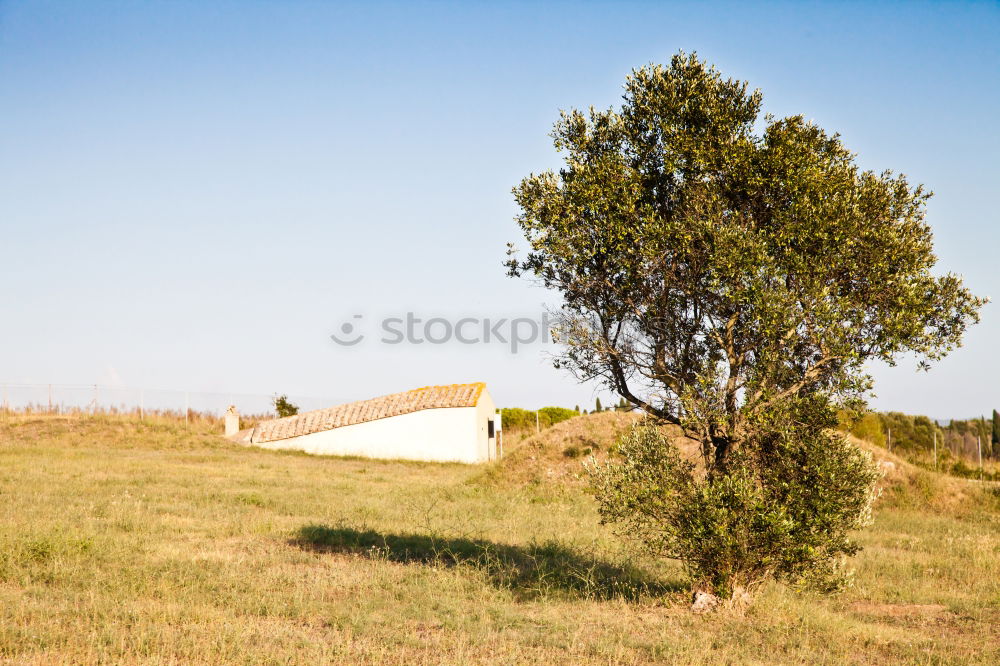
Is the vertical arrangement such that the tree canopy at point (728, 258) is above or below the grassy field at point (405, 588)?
above

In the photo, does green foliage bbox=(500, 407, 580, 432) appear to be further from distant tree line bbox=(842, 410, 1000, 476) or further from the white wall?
distant tree line bbox=(842, 410, 1000, 476)

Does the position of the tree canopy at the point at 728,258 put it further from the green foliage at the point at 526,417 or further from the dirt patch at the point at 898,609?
the green foliage at the point at 526,417

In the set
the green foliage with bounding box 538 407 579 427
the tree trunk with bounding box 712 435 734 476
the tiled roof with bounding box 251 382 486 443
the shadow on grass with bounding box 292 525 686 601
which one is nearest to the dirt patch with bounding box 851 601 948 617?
the shadow on grass with bounding box 292 525 686 601

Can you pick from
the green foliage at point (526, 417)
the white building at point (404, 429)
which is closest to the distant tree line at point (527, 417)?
the green foliage at point (526, 417)

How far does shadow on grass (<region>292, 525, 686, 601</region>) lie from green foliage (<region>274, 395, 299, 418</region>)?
4463cm

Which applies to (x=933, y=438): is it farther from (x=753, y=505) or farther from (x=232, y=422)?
(x=232, y=422)

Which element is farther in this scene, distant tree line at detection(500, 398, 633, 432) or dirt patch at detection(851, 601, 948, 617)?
distant tree line at detection(500, 398, 633, 432)

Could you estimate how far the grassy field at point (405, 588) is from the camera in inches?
431

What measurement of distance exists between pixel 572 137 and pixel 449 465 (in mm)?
37010

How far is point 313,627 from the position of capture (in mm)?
11969

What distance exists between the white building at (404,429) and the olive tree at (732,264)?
3788 cm

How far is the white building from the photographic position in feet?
169

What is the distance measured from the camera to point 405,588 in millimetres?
14500

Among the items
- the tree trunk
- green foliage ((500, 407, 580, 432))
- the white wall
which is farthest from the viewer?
green foliage ((500, 407, 580, 432))
